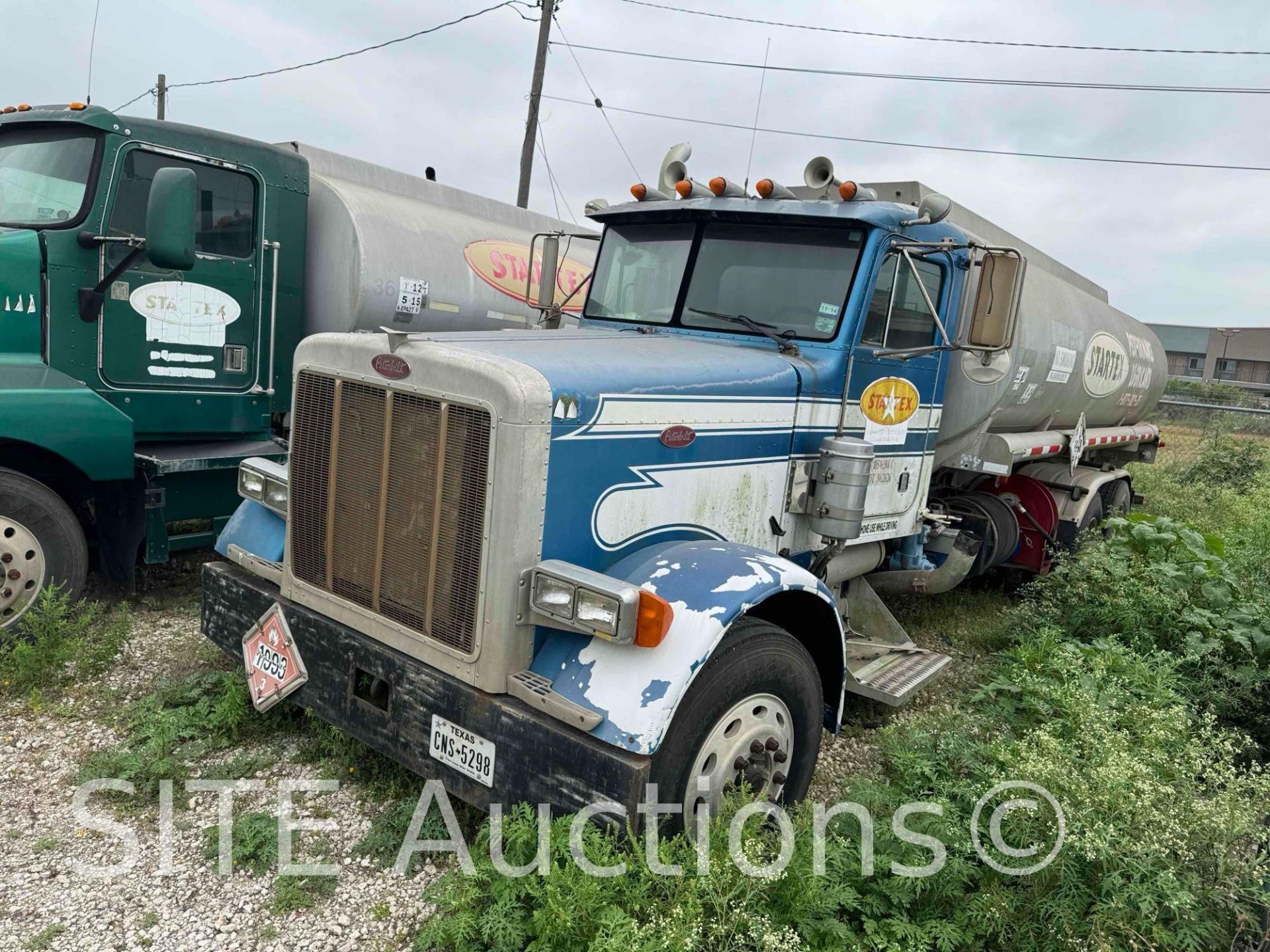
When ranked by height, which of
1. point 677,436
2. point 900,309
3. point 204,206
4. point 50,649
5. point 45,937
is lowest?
point 45,937

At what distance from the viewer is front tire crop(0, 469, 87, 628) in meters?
4.58

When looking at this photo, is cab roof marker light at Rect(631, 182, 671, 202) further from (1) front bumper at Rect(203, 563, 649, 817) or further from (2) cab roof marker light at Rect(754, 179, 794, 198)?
(1) front bumper at Rect(203, 563, 649, 817)

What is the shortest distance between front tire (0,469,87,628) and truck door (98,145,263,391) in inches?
32.5

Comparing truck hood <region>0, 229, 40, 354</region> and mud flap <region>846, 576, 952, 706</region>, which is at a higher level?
truck hood <region>0, 229, 40, 354</region>

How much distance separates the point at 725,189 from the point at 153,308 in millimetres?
3503

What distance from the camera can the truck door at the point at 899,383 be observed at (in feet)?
13.9

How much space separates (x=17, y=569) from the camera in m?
4.64

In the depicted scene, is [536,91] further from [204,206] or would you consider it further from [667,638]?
[667,638]

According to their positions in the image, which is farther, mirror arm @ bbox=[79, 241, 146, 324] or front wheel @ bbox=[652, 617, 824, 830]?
mirror arm @ bbox=[79, 241, 146, 324]

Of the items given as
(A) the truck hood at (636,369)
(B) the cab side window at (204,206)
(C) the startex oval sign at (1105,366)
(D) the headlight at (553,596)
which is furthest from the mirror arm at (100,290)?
(C) the startex oval sign at (1105,366)

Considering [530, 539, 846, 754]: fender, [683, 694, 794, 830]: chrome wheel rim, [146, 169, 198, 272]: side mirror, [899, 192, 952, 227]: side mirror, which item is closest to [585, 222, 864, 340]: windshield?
[899, 192, 952, 227]: side mirror

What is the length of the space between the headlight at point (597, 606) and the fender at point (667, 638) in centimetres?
9

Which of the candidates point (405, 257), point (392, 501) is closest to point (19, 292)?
point (405, 257)

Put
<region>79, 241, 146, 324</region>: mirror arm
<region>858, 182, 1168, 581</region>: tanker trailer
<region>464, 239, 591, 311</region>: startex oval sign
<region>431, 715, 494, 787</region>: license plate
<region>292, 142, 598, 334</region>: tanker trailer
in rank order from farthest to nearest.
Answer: <region>464, 239, 591, 311</region>: startex oval sign, <region>292, 142, 598, 334</region>: tanker trailer, <region>858, 182, 1168, 581</region>: tanker trailer, <region>79, 241, 146, 324</region>: mirror arm, <region>431, 715, 494, 787</region>: license plate
